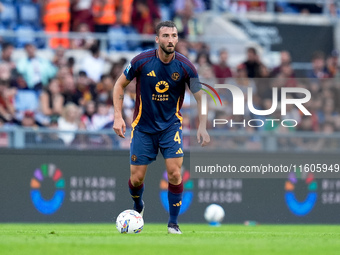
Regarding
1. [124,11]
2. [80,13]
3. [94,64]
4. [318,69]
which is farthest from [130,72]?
[318,69]

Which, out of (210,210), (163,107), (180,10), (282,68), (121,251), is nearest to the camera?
(121,251)

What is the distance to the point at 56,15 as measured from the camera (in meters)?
→ 17.5

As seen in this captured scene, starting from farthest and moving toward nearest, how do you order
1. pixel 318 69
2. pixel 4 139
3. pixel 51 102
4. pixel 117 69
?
pixel 318 69 < pixel 117 69 < pixel 51 102 < pixel 4 139

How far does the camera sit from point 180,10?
18938 millimetres

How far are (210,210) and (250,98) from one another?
3.18 m

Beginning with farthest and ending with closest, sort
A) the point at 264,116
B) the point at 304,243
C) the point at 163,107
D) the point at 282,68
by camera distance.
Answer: the point at 282,68, the point at 264,116, the point at 163,107, the point at 304,243

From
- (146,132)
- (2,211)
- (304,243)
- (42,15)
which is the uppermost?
(42,15)

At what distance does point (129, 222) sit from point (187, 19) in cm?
1020

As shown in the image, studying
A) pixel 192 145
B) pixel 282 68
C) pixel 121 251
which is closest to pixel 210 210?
pixel 192 145

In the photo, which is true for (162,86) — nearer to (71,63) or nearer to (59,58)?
(71,63)

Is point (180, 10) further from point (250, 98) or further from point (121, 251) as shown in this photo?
point (121, 251)

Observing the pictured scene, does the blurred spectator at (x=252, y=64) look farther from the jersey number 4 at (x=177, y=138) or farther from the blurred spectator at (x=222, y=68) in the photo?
the jersey number 4 at (x=177, y=138)

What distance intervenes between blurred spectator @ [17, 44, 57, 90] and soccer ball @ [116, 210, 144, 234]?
261 inches

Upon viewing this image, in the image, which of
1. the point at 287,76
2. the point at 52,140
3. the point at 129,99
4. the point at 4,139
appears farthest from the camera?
the point at 287,76
